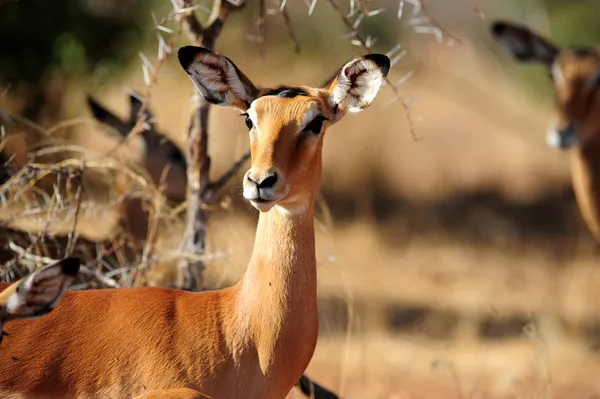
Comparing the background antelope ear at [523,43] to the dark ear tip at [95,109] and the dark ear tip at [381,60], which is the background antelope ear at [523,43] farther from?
the dark ear tip at [381,60]

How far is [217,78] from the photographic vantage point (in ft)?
16.7

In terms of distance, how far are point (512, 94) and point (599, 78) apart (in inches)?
551

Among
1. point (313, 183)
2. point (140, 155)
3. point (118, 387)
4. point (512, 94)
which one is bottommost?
point (512, 94)

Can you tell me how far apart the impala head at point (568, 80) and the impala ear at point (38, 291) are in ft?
21.4

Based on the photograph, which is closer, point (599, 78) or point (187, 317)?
point (187, 317)

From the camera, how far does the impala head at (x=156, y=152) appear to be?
978 centimetres

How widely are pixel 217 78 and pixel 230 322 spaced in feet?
3.92

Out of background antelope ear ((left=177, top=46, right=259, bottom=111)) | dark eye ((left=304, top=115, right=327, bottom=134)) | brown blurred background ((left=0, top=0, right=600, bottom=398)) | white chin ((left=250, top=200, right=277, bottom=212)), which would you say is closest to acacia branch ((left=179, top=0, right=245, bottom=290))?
brown blurred background ((left=0, top=0, right=600, bottom=398))

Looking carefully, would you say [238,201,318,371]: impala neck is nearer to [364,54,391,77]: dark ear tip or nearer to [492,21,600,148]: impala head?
[364,54,391,77]: dark ear tip

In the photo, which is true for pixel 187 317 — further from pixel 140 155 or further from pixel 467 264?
pixel 467 264

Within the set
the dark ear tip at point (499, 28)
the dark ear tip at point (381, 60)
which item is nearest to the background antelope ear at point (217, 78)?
the dark ear tip at point (381, 60)

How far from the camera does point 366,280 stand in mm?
15008

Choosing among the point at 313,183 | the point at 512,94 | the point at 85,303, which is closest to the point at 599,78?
the point at 313,183

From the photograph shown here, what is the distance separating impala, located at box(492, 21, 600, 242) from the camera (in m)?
9.41
